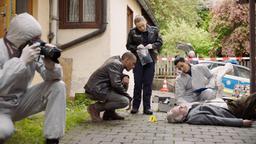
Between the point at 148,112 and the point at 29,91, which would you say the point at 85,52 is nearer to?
the point at 148,112

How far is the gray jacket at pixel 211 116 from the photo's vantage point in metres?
Answer: 6.26

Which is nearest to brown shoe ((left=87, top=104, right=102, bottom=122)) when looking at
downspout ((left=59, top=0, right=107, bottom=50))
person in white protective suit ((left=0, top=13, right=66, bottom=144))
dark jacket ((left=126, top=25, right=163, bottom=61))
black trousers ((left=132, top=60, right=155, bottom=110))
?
black trousers ((left=132, top=60, right=155, bottom=110))

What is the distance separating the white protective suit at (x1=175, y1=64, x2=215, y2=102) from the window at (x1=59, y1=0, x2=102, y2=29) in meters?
3.49

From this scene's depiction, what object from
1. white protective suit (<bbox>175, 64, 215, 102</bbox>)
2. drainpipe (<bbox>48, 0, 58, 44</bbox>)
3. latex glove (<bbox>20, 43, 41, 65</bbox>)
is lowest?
white protective suit (<bbox>175, 64, 215, 102</bbox>)

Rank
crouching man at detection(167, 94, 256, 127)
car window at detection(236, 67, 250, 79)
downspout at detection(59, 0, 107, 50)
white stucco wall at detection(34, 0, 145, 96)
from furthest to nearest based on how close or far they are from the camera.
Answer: car window at detection(236, 67, 250, 79)
white stucco wall at detection(34, 0, 145, 96)
downspout at detection(59, 0, 107, 50)
crouching man at detection(167, 94, 256, 127)

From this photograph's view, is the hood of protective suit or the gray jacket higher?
the hood of protective suit

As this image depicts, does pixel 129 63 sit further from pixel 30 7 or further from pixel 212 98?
pixel 30 7

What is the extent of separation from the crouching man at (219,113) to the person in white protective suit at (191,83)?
0.88m

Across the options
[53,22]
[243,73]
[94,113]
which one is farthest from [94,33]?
[243,73]

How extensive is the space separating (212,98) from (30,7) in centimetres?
420

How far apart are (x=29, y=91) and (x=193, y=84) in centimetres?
424

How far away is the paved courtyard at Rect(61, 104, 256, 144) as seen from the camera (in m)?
4.98

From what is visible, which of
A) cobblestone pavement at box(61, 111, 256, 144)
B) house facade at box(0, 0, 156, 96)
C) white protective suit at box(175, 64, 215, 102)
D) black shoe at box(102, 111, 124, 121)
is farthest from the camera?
house facade at box(0, 0, 156, 96)

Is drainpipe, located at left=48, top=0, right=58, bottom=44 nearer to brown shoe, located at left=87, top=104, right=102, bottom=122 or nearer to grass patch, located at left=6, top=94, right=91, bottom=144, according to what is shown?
grass patch, located at left=6, top=94, right=91, bottom=144
